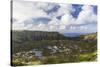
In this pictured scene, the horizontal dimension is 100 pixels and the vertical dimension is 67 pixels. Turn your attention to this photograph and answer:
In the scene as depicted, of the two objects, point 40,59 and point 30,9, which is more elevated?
point 30,9

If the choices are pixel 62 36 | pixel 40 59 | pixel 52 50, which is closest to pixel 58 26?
pixel 62 36

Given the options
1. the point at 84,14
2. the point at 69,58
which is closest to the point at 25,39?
the point at 69,58

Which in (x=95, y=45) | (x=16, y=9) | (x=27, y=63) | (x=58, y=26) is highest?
(x=16, y=9)

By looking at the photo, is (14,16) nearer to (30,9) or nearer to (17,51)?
(30,9)

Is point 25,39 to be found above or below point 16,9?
below

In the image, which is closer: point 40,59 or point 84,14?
point 40,59

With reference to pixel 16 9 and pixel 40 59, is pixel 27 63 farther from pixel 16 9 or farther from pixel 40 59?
pixel 16 9
